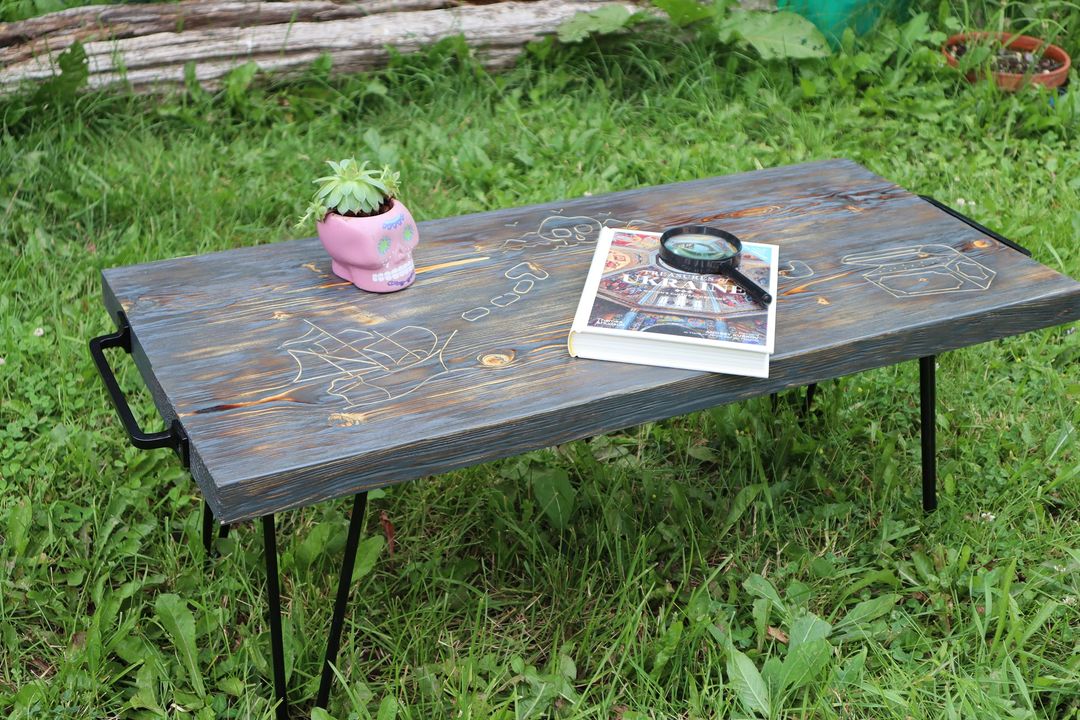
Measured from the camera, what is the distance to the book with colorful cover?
1.55m

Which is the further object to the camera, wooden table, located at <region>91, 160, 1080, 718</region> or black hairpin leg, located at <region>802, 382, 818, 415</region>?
black hairpin leg, located at <region>802, 382, 818, 415</region>

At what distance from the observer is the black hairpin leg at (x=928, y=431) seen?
208cm

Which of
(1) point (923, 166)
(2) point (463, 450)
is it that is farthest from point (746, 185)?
(1) point (923, 166)

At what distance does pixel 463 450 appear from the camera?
4.69 feet

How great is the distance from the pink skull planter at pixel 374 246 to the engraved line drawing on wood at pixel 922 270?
786 mm

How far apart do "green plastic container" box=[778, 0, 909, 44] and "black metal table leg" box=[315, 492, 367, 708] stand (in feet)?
10.7

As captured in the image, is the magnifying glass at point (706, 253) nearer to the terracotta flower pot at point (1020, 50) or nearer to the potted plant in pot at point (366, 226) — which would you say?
the potted plant in pot at point (366, 226)

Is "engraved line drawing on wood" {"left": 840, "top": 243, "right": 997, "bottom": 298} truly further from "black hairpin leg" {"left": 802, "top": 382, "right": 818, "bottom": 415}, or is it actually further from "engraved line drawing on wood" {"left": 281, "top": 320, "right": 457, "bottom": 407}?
"engraved line drawing on wood" {"left": 281, "top": 320, "right": 457, "bottom": 407}

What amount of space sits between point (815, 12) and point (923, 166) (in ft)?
3.04

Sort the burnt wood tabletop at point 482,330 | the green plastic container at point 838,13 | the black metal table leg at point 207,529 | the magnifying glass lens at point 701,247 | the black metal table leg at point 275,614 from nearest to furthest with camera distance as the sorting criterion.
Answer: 1. the burnt wood tabletop at point 482,330
2. the black metal table leg at point 275,614
3. the magnifying glass lens at point 701,247
4. the black metal table leg at point 207,529
5. the green plastic container at point 838,13

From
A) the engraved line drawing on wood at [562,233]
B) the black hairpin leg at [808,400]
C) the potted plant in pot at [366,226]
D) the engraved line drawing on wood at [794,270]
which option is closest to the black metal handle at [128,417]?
the potted plant in pot at [366,226]

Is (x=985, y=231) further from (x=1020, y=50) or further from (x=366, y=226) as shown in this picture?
(x=1020, y=50)

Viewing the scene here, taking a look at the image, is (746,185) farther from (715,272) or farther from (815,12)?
(815,12)

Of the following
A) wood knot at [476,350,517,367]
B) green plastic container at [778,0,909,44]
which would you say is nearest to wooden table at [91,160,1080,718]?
wood knot at [476,350,517,367]
